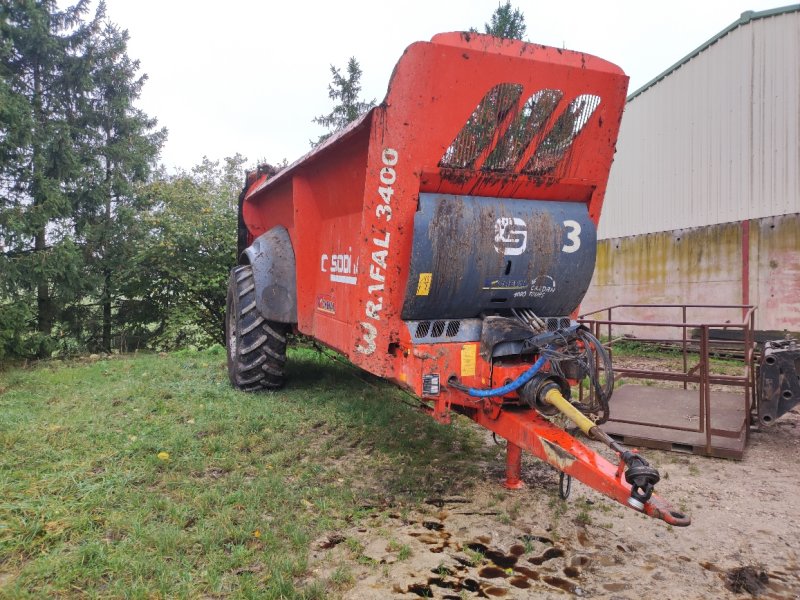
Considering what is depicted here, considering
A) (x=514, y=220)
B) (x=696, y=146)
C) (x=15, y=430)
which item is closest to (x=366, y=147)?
(x=514, y=220)

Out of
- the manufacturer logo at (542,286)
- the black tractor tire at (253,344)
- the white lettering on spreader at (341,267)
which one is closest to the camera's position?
the manufacturer logo at (542,286)

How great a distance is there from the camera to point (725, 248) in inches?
399

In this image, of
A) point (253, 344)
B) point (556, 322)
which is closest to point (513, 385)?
point (556, 322)

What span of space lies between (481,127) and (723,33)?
10.0 m

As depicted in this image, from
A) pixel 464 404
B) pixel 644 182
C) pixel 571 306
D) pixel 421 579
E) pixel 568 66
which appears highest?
pixel 644 182

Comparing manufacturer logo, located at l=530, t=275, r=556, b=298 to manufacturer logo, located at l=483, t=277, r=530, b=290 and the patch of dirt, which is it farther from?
the patch of dirt

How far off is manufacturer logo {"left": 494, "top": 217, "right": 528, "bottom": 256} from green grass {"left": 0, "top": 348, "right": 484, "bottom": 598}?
66.7 inches

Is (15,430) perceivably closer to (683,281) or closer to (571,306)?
(571,306)

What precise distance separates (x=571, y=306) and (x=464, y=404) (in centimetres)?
110

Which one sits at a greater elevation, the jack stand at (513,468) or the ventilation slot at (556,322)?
the ventilation slot at (556,322)

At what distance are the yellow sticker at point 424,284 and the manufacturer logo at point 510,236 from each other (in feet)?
1.57

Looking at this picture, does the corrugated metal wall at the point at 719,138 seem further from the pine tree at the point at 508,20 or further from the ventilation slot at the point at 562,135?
the pine tree at the point at 508,20

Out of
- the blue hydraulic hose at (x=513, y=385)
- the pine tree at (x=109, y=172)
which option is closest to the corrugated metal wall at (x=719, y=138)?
the blue hydraulic hose at (x=513, y=385)

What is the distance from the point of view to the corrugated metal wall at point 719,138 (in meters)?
9.55
